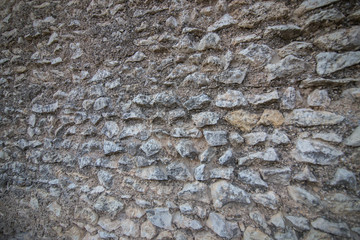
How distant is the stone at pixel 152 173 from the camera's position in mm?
1211

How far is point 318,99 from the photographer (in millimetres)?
904

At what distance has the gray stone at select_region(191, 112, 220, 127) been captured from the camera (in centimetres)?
111

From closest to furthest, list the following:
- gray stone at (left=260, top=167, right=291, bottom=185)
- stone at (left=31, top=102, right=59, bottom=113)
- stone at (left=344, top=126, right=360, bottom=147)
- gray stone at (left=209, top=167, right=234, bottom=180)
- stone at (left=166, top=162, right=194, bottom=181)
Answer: stone at (left=344, top=126, right=360, bottom=147) < gray stone at (left=260, top=167, right=291, bottom=185) < gray stone at (left=209, top=167, right=234, bottom=180) < stone at (left=166, top=162, right=194, bottom=181) < stone at (left=31, top=102, right=59, bottom=113)

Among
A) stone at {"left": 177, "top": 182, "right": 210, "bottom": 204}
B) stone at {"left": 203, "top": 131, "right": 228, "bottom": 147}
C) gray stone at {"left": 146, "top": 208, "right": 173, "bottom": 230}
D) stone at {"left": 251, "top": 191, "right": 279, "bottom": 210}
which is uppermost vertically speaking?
stone at {"left": 203, "top": 131, "right": 228, "bottom": 147}

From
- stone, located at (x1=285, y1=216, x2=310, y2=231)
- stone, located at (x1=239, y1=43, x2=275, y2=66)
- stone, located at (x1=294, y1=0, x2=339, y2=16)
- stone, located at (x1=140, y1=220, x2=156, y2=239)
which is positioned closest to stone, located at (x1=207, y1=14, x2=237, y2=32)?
stone, located at (x1=239, y1=43, x2=275, y2=66)

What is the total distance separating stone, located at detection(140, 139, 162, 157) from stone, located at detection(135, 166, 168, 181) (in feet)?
0.35

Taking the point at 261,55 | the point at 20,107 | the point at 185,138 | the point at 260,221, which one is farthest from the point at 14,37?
the point at 260,221

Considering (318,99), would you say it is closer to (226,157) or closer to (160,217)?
(226,157)

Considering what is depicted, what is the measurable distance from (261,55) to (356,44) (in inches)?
16.7

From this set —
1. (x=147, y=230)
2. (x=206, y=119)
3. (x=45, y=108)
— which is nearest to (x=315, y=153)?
(x=206, y=119)

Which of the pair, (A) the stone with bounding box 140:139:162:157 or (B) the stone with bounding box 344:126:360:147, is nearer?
(B) the stone with bounding box 344:126:360:147

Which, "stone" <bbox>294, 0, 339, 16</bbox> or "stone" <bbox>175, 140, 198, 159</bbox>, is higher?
"stone" <bbox>294, 0, 339, 16</bbox>

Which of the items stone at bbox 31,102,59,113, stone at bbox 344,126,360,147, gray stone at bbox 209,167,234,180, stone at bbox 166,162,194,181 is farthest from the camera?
stone at bbox 31,102,59,113

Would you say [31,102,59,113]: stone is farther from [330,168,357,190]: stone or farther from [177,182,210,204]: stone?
[330,168,357,190]: stone
